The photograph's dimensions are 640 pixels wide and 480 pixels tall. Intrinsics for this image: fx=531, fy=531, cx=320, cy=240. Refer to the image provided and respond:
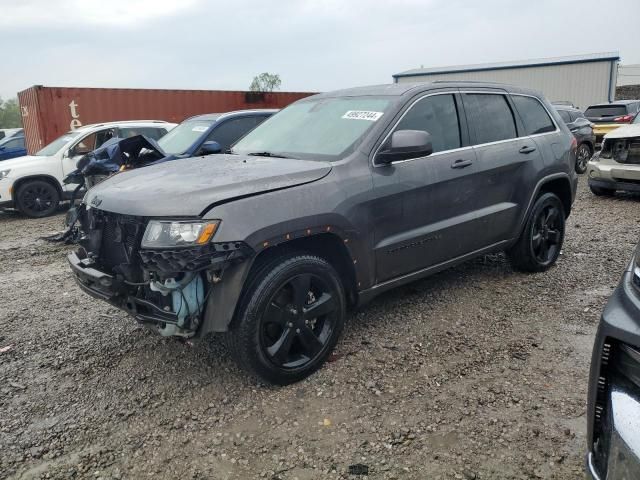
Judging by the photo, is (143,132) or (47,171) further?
(143,132)

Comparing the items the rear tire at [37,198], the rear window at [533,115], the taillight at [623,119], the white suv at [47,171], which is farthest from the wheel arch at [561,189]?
the taillight at [623,119]

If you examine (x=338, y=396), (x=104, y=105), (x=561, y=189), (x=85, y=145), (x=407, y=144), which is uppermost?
(x=104, y=105)

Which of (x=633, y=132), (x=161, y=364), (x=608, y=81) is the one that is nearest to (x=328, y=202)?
(x=161, y=364)

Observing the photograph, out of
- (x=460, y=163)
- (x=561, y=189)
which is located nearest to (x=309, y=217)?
(x=460, y=163)

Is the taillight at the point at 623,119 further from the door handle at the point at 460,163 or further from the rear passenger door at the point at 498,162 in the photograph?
the door handle at the point at 460,163

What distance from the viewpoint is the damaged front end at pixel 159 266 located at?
2719mm

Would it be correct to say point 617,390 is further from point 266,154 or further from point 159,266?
point 266,154

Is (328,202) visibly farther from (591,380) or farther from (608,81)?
(608,81)

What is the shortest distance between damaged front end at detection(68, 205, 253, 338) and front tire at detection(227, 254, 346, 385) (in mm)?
223

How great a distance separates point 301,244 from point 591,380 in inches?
71.2

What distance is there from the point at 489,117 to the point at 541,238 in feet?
4.36

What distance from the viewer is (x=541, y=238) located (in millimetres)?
5012

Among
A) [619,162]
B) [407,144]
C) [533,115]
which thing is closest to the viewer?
[407,144]

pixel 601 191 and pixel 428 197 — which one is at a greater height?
pixel 428 197
